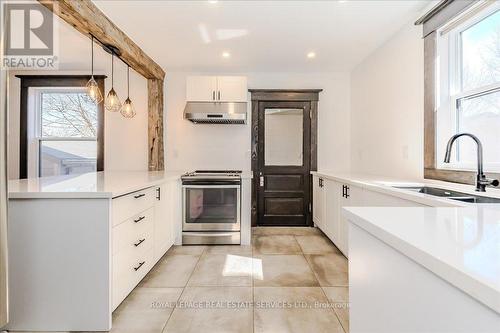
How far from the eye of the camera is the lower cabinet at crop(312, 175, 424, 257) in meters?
2.03

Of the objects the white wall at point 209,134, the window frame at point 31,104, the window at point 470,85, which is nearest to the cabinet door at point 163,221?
the white wall at point 209,134

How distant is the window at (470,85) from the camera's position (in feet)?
6.40

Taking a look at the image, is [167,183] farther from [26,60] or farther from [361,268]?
[26,60]

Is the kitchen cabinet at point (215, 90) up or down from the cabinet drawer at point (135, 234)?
up

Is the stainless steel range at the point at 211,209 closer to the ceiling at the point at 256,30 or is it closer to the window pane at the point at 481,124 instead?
the ceiling at the point at 256,30

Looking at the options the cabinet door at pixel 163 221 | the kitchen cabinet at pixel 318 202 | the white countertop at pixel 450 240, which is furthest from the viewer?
the kitchen cabinet at pixel 318 202

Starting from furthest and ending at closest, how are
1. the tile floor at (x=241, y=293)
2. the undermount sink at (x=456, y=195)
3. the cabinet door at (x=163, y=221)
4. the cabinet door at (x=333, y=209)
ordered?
1. the cabinet door at (x=333, y=209)
2. the cabinet door at (x=163, y=221)
3. the tile floor at (x=241, y=293)
4. the undermount sink at (x=456, y=195)

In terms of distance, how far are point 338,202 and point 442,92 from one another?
1381mm

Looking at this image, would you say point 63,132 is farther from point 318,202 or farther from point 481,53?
point 481,53

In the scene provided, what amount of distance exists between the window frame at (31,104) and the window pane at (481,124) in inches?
177

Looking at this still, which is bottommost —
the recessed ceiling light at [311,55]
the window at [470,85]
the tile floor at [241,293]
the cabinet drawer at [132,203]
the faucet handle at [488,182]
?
the tile floor at [241,293]

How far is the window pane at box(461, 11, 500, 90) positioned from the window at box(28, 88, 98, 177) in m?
4.60

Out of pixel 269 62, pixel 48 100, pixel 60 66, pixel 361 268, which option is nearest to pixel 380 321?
pixel 361 268

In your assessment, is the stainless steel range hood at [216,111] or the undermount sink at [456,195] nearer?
the undermount sink at [456,195]
